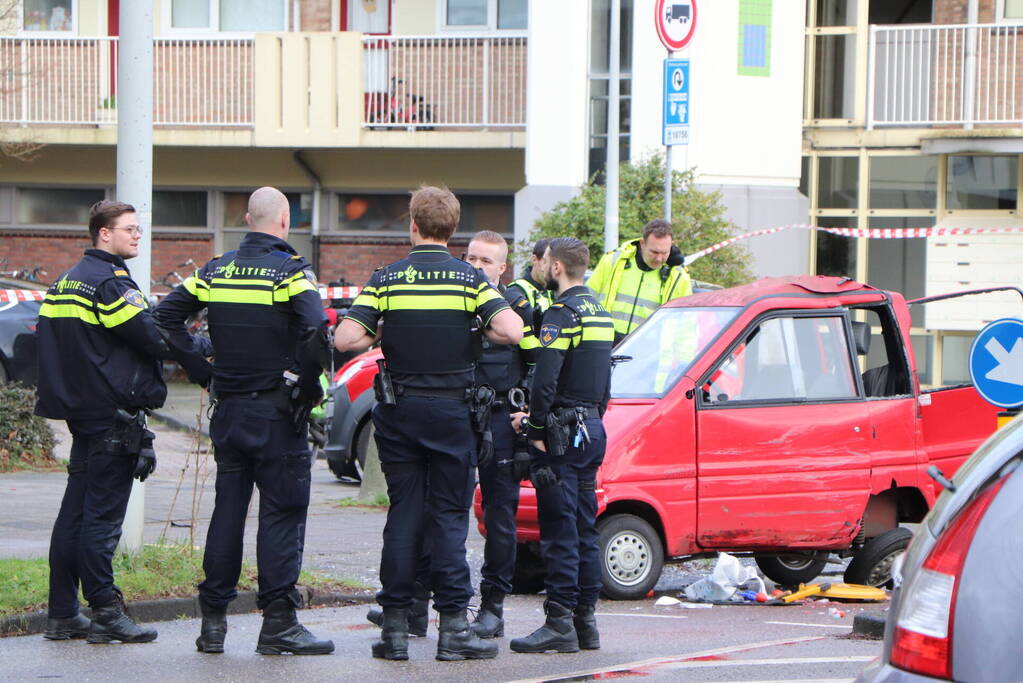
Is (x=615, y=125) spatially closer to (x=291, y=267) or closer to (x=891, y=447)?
(x=891, y=447)

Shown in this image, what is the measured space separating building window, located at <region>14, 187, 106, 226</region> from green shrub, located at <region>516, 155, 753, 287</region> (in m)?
9.12

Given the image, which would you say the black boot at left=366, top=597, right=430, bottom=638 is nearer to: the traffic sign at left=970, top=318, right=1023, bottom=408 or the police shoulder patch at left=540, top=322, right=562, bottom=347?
the police shoulder patch at left=540, top=322, right=562, bottom=347

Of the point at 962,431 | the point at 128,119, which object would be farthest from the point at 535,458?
the point at 962,431

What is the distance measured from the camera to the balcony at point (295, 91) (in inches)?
822

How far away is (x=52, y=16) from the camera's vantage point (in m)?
22.9

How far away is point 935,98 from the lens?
64.6ft

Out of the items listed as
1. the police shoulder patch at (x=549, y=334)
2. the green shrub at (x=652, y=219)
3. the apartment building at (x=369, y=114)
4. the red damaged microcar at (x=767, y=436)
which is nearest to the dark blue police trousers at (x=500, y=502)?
the police shoulder patch at (x=549, y=334)

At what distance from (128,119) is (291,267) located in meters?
2.08

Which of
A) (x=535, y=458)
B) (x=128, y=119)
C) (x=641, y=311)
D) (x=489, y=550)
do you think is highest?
(x=128, y=119)

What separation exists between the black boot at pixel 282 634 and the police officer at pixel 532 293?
1.75 meters

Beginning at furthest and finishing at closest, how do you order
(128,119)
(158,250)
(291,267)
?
(158,250) → (128,119) → (291,267)

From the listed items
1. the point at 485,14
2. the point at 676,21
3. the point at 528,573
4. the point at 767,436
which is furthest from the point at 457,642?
the point at 485,14

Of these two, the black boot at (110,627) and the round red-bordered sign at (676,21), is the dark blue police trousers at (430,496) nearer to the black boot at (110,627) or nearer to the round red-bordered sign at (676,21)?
the black boot at (110,627)

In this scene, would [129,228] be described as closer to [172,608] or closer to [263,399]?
[263,399]
